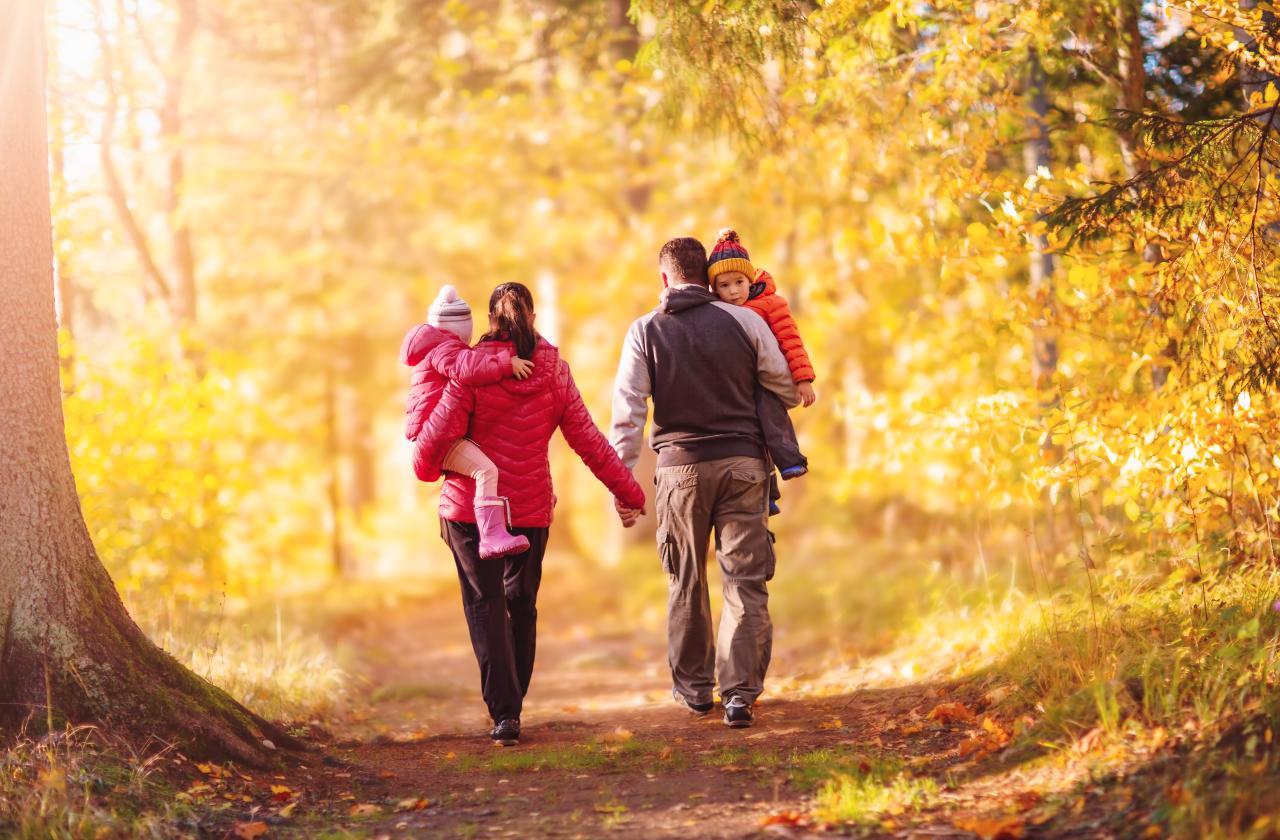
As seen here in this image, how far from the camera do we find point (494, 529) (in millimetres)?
5367

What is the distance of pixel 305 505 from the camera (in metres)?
19.9

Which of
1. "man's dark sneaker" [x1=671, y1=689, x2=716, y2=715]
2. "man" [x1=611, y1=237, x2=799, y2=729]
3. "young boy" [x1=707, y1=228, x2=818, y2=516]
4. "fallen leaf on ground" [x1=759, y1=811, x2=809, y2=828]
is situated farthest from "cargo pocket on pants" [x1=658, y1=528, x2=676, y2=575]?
"fallen leaf on ground" [x1=759, y1=811, x2=809, y2=828]

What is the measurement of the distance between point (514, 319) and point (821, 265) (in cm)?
835

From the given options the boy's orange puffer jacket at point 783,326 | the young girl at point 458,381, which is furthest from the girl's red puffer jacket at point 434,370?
the boy's orange puffer jacket at point 783,326

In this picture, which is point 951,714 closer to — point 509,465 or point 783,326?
point 783,326

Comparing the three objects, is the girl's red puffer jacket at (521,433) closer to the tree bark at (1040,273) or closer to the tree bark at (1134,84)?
the tree bark at (1040,273)

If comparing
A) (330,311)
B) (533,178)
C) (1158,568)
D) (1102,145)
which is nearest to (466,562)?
(1158,568)

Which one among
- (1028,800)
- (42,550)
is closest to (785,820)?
(1028,800)

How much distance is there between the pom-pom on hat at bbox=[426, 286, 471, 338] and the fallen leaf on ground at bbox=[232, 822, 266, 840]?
2.43 meters

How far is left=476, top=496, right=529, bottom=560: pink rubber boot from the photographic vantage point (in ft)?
17.5

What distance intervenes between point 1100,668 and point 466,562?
2.88m

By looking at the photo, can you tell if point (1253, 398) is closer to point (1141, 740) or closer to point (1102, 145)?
point (1141, 740)

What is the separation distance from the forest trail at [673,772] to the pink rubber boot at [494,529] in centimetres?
96

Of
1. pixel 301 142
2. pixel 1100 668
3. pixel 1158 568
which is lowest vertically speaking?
pixel 1100 668
